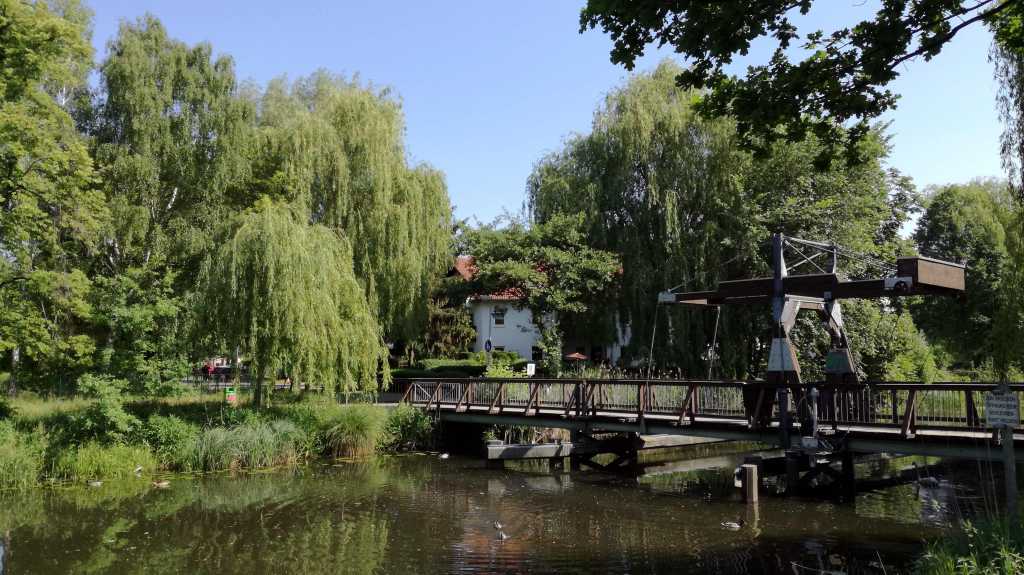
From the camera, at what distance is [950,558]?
625 cm

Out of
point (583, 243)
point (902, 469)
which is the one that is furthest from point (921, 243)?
point (902, 469)

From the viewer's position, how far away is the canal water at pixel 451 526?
9961 mm

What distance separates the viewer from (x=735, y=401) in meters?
15.0

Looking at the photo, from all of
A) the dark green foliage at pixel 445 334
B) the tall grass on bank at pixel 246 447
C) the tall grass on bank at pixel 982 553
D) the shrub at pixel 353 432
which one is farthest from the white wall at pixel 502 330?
the tall grass on bank at pixel 982 553

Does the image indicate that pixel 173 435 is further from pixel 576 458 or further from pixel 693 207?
pixel 693 207

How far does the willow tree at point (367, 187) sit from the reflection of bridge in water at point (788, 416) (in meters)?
Result: 7.56

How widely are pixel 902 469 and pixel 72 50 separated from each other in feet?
80.4

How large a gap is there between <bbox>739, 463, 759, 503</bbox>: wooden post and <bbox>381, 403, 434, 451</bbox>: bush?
33.6 feet

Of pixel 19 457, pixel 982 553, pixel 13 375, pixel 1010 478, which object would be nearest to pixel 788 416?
pixel 1010 478

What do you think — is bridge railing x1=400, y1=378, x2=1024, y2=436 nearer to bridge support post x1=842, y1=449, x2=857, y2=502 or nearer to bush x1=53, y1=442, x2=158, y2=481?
bridge support post x1=842, y1=449, x2=857, y2=502

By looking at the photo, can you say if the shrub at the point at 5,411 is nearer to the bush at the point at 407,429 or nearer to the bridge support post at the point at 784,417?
the bush at the point at 407,429

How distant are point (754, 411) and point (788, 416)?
709 mm

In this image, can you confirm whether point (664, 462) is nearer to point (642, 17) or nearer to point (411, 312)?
point (411, 312)

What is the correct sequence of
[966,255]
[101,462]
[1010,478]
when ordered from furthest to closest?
[966,255] → [101,462] → [1010,478]
